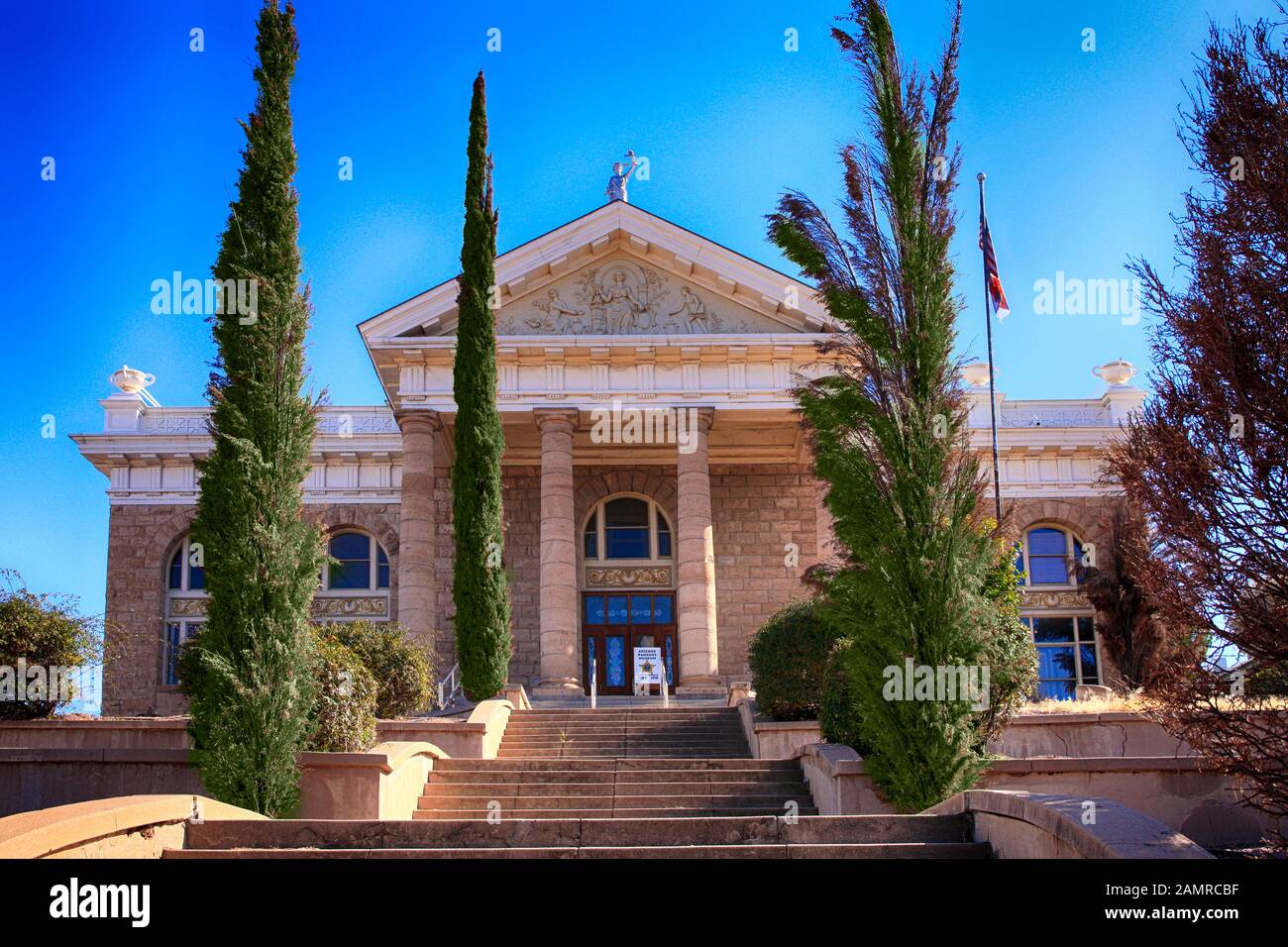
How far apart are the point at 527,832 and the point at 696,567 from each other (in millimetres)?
19494

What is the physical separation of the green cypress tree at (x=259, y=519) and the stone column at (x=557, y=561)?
1455 centimetres

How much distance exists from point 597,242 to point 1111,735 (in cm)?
1845

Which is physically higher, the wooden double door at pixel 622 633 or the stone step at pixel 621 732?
the wooden double door at pixel 622 633

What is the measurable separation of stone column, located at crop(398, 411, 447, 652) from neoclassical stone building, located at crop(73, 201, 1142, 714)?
49 millimetres

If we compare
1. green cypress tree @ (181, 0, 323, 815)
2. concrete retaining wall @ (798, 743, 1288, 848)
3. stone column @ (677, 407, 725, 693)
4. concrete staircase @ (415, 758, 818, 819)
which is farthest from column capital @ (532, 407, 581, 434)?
concrete retaining wall @ (798, 743, 1288, 848)

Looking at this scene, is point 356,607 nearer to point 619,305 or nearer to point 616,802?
point 619,305

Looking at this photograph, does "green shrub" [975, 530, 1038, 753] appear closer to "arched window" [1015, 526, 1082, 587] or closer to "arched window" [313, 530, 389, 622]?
"arched window" [1015, 526, 1082, 587]

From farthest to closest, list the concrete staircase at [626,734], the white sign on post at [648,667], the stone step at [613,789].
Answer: the white sign on post at [648,667]
the concrete staircase at [626,734]
the stone step at [613,789]

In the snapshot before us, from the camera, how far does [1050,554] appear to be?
3716cm

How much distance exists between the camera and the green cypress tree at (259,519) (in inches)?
468

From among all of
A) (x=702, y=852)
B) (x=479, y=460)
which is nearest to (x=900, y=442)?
(x=702, y=852)

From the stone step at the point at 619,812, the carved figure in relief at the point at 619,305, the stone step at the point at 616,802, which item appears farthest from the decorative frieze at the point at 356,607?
the stone step at the point at 619,812

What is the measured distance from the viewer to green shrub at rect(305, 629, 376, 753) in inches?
575

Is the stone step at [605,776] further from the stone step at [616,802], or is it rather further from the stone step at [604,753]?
the stone step at [604,753]
